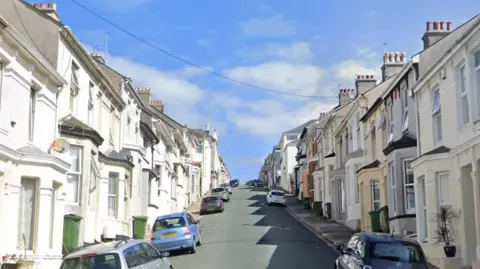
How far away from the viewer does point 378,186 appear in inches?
1144

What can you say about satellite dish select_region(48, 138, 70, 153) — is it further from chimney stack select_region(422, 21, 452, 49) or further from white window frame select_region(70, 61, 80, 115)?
chimney stack select_region(422, 21, 452, 49)

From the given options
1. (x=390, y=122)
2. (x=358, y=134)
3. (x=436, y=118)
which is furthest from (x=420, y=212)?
(x=358, y=134)

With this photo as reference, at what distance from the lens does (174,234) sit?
23438mm

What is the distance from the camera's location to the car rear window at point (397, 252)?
12766 millimetres

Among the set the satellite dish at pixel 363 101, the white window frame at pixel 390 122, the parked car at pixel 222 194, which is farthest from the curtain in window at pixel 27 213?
the parked car at pixel 222 194

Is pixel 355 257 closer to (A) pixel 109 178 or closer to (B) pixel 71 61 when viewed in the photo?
(B) pixel 71 61

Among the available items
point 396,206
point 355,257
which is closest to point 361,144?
point 396,206

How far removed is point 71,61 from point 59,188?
5.08 meters

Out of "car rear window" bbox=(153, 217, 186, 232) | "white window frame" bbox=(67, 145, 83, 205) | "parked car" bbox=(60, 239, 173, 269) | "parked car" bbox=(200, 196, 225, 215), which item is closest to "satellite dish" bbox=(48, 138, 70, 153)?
"white window frame" bbox=(67, 145, 83, 205)

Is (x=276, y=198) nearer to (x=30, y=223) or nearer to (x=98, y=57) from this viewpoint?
(x=98, y=57)

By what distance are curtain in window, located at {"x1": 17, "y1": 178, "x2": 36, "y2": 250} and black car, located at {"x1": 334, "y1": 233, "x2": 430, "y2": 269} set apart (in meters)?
8.72

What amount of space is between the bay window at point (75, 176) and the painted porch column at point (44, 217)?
397cm

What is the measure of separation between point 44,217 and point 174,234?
7654mm

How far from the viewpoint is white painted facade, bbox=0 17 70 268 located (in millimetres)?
14898
